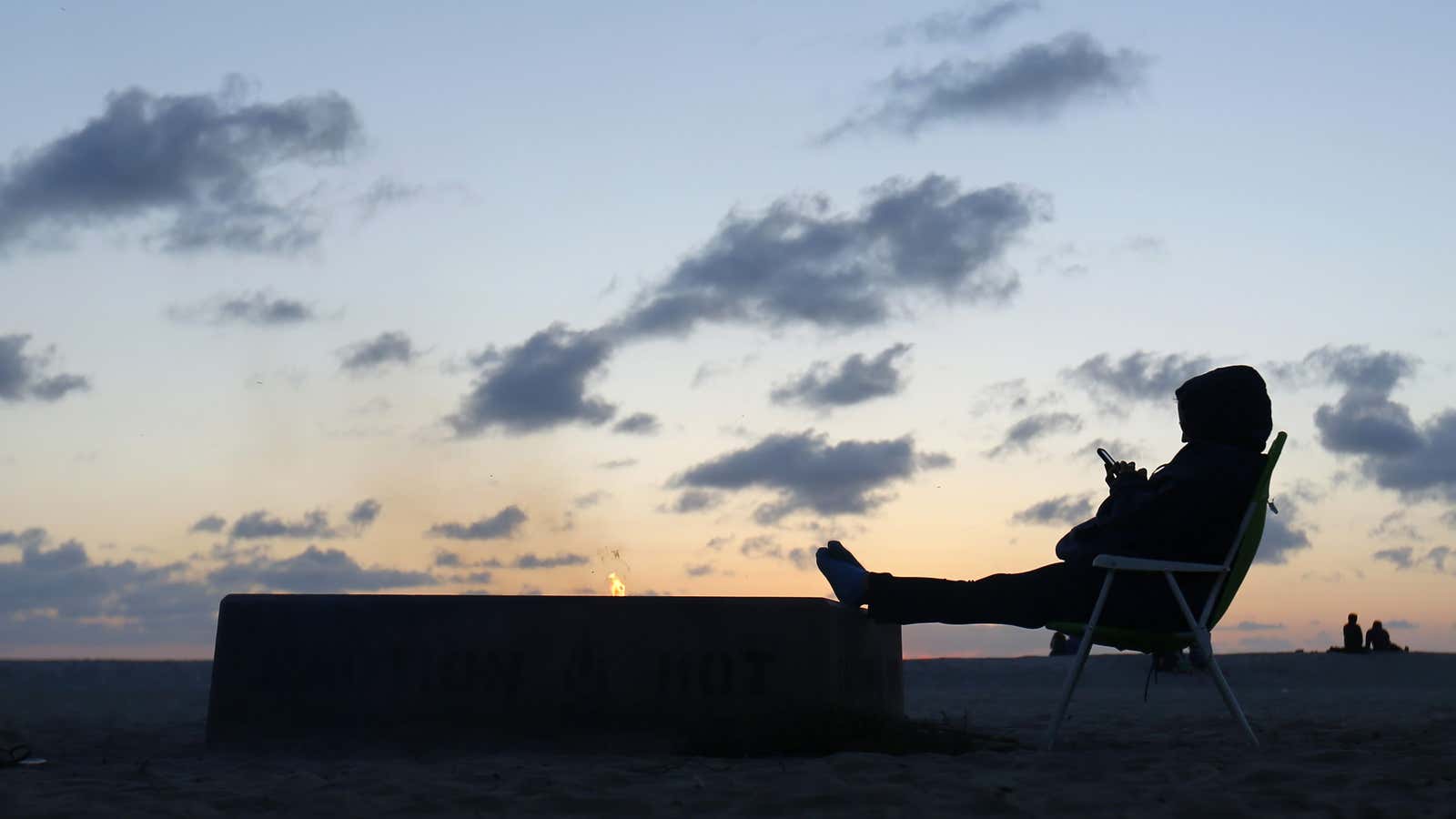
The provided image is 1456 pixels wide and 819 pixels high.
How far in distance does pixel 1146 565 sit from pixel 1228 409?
39.6 inches

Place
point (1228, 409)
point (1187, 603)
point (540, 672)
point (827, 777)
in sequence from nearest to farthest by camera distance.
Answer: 1. point (827, 777)
2. point (1187, 603)
3. point (1228, 409)
4. point (540, 672)

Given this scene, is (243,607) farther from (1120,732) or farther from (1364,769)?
(1364,769)

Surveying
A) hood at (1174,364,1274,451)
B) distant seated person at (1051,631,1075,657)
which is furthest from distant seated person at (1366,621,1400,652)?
hood at (1174,364,1274,451)

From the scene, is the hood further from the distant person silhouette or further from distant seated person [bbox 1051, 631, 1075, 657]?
distant seated person [bbox 1051, 631, 1075, 657]

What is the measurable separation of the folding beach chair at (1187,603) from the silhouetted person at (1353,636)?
1460 cm

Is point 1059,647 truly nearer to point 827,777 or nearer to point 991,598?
point 991,598

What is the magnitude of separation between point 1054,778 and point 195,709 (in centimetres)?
759

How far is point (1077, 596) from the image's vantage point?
221 inches

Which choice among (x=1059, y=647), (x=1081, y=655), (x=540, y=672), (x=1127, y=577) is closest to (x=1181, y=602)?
(x=1127, y=577)

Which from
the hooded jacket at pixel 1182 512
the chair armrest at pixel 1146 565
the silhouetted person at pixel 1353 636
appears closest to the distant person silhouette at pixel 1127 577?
the hooded jacket at pixel 1182 512

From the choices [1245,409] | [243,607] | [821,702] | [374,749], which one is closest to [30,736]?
[243,607]

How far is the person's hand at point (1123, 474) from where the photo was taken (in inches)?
230

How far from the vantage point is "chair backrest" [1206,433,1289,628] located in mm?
5523

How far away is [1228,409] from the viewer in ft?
19.3
